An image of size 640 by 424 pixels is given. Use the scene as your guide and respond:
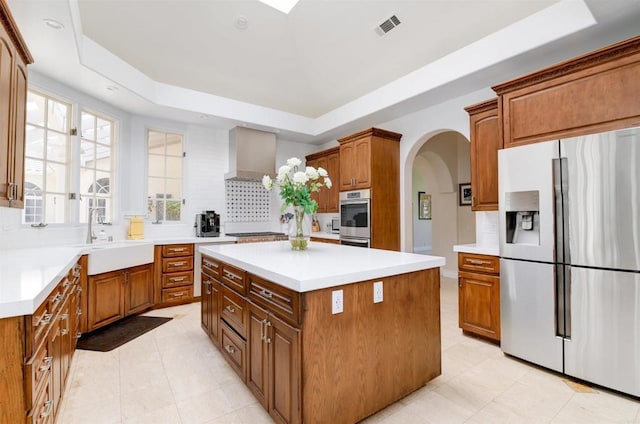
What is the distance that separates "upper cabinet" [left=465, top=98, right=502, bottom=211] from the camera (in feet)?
9.73

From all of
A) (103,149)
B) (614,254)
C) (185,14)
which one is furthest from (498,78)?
(103,149)

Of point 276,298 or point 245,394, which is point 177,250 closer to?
point 245,394

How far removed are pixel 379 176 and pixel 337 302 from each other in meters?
3.01

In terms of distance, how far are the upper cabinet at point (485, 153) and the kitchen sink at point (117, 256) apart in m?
3.88

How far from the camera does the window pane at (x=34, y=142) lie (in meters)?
3.00

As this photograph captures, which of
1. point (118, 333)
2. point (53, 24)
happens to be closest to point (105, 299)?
point (118, 333)

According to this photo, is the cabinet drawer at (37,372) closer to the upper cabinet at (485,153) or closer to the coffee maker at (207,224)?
the coffee maker at (207,224)

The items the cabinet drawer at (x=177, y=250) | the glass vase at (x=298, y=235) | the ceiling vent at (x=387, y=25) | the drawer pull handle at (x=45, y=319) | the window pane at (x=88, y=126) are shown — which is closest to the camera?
the drawer pull handle at (x=45, y=319)

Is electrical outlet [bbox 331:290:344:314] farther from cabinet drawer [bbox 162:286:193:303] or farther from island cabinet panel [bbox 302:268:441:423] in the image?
cabinet drawer [bbox 162:286:193:303]

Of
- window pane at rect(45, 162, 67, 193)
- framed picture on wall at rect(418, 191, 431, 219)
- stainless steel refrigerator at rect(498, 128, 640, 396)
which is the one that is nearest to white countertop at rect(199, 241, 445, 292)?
stainless steel refrigerator at rect(498, 128, 640, 396)

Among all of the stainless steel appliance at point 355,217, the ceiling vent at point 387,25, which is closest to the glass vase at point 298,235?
the stainless steel appliance at point 355,217

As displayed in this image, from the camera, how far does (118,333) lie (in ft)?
10.3

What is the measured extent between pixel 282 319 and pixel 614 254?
7.47ft

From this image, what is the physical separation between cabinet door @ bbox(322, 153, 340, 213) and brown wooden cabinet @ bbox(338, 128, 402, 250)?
57 cm
